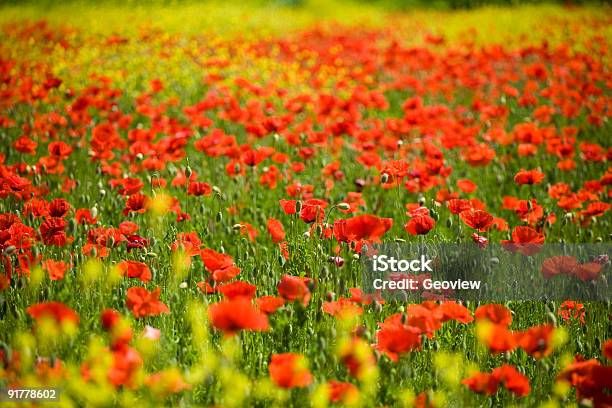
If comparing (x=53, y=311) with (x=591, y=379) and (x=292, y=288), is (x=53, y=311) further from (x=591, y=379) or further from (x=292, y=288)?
(x=591, y=379)

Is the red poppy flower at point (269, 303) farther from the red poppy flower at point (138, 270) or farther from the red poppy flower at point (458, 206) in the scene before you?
the red poppy flower at point (458, 206)

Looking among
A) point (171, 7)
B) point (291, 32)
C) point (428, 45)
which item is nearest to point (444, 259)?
point (428, 45)

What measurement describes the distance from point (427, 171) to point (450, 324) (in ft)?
3.96

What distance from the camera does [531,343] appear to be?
1672 mm

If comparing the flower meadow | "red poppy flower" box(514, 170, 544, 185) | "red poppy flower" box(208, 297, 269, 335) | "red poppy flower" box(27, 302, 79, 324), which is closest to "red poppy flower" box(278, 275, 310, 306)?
the flower meadow

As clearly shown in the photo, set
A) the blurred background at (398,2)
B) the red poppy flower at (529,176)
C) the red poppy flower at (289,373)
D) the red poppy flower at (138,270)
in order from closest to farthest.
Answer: the red poppy flower at (289,373), the red poppy flower at (138,270), the red poppy flower at (529,176), the blurred background at (398,2)

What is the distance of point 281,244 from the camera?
260cm

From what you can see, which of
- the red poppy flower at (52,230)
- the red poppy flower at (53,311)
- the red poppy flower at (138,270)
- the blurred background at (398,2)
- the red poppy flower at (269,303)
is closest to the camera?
the red poppy flower at (53,311)

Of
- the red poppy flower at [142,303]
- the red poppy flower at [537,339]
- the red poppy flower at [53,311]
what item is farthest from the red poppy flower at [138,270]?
the red poppy flower at [537,339]

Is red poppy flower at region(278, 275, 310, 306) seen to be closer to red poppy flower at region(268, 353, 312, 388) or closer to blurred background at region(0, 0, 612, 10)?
red poppy flower at region(268, 353, 312, 388)

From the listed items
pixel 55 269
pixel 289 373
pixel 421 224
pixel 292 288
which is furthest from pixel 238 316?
pixel 421 224

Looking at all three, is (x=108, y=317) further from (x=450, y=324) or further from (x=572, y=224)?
(x=572, y=224)

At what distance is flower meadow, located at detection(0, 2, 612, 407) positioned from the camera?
174cm

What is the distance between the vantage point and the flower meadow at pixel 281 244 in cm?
174
